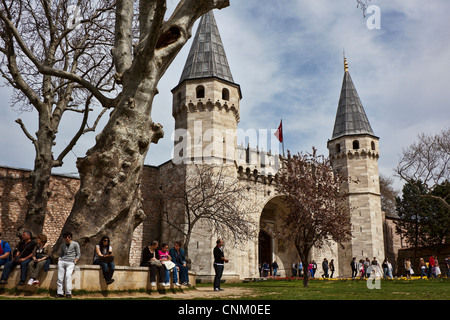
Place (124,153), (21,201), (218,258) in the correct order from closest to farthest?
(124,153), (218,258), (21,201)

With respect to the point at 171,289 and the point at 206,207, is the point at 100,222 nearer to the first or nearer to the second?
the point at 171,289

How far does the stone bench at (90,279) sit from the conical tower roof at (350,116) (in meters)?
26.0

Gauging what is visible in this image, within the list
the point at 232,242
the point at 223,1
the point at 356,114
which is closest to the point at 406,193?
the point at 356,114

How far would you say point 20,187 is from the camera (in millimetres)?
18781

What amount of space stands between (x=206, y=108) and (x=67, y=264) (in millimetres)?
16131

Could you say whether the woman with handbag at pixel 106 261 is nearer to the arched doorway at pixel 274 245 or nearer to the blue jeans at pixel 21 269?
the blue jeans at pixel 21 269

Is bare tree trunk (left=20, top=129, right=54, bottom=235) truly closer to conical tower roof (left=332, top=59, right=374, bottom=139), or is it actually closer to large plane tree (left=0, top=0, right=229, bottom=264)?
large plane tree (left=0, top=0, right=229, bottom=264)

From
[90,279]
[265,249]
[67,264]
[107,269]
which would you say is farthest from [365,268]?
[67,264]

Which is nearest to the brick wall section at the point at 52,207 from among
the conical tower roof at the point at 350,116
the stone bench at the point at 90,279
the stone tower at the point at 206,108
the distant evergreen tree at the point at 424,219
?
the stone tower at the point at 206,108

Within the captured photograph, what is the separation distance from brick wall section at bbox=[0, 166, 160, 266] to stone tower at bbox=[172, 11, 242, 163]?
4.02 metres

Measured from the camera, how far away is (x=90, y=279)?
7.05 metres

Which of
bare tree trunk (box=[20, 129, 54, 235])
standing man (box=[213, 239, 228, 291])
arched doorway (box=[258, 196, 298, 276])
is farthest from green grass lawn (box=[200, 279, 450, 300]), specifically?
arched doorway (box=[258, 196, 298, 276])

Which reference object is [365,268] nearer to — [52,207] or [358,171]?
[358,171]

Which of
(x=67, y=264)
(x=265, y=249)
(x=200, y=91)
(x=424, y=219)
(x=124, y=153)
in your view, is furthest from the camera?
(x=424, y=219)
